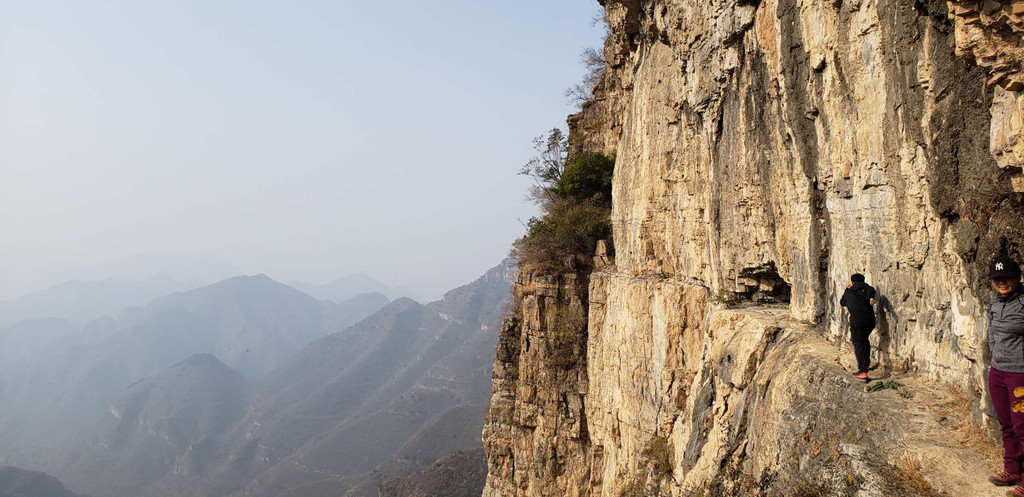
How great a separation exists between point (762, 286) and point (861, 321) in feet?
14.6

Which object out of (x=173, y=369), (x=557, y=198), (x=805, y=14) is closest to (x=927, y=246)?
(x=805, y=14)

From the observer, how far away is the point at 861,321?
660cm

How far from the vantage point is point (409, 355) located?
453ft

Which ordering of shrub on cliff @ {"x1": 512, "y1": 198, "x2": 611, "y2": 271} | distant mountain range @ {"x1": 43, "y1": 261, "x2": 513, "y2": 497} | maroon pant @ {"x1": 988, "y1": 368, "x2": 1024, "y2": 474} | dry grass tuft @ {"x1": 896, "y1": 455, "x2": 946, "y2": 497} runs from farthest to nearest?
distant mountain range @ {"x1": 43, "y1": 261, "x2": 513, "y2": 497} < shrub on cliff @ {"x1": 512, "y1": 198, "x2": 611, "y2": 271} < dry grass tuft @ {"x1": 896, "y1": 455, "x2": 946, "y2": 497} < maroon pant @ {"x1": 988, "y1": 368, "x2": 1024, "y2": 474}

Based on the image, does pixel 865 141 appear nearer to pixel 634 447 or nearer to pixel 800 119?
pixel 800 119

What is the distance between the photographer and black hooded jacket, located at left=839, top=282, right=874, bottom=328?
6.59 metres

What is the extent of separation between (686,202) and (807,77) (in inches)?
234

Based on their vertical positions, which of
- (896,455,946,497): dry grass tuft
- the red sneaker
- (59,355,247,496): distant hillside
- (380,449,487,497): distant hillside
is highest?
the red sneaker

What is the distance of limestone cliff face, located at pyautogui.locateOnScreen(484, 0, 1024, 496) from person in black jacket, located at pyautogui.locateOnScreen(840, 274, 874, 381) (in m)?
0.28

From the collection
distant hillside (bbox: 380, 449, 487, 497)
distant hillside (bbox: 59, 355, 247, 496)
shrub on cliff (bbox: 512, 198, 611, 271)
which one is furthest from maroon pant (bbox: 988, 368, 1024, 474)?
distant hillside (bbox: 59, 355, 247, 496)

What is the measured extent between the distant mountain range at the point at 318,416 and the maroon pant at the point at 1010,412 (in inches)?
2558

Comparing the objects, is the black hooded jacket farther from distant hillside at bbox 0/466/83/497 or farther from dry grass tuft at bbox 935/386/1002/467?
distant hillside at bbox 0/466/83/497

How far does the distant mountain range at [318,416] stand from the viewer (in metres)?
83.6

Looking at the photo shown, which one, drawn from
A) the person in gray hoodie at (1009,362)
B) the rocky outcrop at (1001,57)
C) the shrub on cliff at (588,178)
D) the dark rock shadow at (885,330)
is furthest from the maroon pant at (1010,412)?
the shrub on cliff at (588,178)
